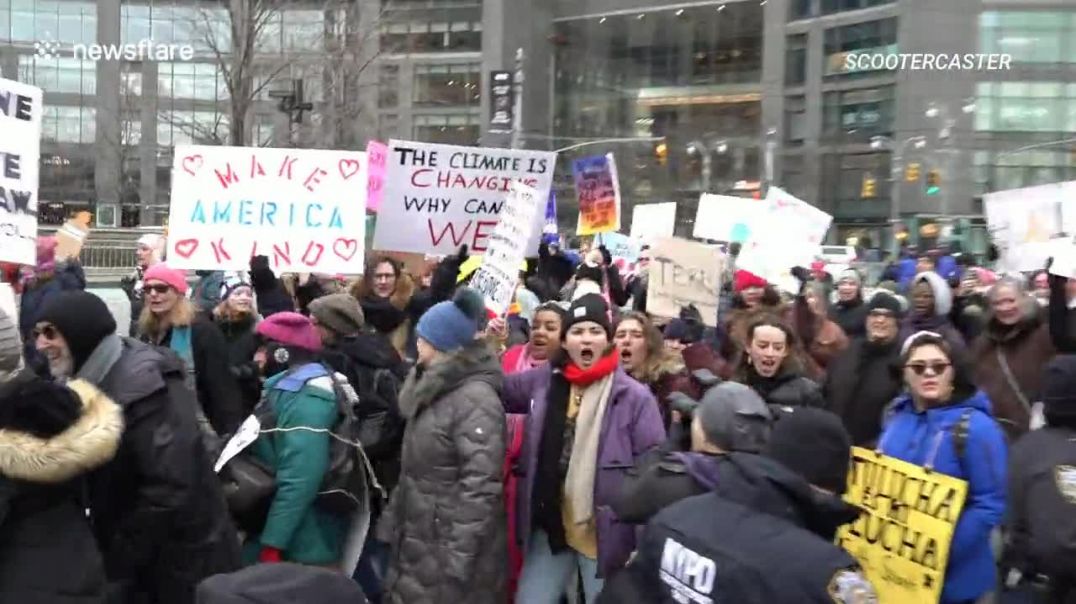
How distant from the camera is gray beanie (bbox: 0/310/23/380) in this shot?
14.1 ft

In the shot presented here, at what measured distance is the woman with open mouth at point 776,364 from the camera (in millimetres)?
5852

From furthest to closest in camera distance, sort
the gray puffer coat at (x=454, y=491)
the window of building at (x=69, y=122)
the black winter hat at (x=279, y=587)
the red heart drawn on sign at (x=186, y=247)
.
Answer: the window of building at (x=69, y=122) → the red heart drawn on sign at (x=186, y=247) → the gray puffer coat at (x=454, y=491) → the black winter hat at (x=279, y=587)

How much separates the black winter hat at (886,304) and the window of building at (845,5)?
186 feet

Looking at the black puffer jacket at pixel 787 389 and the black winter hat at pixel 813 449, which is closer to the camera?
the black winter hat at pixel 813 449

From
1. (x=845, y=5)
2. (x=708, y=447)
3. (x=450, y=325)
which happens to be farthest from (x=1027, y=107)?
(x=708, y=447)

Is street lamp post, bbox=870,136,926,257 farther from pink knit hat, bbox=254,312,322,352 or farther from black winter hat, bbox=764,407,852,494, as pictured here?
black winter hat, bbox=764,407,852,494

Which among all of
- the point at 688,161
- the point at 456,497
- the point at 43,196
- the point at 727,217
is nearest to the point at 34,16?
the point at 43,196

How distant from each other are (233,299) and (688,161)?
64.4 metres

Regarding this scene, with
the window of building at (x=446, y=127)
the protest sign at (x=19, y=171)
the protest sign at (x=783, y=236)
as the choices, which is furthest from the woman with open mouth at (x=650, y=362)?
the window of building at (x=446, y=127)

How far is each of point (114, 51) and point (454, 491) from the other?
49.6 meters

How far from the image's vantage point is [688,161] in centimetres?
7100

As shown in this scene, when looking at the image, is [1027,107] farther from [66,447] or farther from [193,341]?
[66,447]

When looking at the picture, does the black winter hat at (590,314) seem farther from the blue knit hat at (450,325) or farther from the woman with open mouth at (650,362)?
the woman with open mouth at (650,362)

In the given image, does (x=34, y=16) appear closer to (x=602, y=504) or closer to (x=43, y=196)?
(x=43, y=196)
